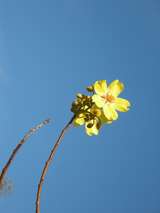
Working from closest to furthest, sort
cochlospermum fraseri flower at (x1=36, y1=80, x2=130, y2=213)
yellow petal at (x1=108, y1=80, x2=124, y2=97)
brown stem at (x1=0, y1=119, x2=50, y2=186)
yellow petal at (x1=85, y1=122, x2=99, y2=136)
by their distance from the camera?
brown stem at (x1=0, y1=119, x2=50, y2=186)
cochlospermum fraseri flower at (x1=36, y1=80, x2=130, y2=213)
yellow petal at (x1=85, y1=122, x2=99, y2=136)
yellow petal at (x1=108, y1=80, x2=124, y2=97)

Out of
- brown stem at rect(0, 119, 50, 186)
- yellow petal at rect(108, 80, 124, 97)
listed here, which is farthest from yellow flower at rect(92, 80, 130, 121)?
brown stem at rect(0, 119, 50, 186)

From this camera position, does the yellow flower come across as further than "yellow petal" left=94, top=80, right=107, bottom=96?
No

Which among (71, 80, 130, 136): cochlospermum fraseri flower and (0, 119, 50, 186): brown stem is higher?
(71, 80, 130, 136): cochlospermum fraseri flower

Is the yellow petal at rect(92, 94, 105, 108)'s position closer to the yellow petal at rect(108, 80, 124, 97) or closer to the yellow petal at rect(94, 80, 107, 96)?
the yellow petal at rect(94, 80, 107, 96)

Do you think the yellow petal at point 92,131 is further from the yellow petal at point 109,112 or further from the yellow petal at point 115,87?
the yellow petal at point 115,87

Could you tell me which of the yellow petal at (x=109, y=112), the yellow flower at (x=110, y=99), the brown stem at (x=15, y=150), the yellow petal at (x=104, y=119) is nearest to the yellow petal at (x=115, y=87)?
the yellow flower at (x=110, y=99)

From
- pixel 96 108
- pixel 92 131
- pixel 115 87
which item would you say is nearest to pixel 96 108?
pixel 96 108

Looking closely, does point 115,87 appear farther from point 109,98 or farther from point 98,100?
point 98,100

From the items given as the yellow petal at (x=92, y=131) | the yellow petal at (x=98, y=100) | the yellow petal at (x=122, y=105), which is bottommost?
the yellow petal at (x=92, y=131)
